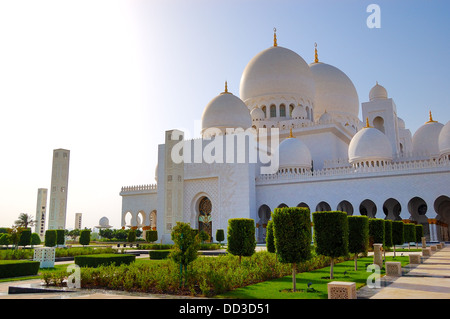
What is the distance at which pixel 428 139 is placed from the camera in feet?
79.5

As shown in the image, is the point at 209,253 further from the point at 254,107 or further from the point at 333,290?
the point at 254,107

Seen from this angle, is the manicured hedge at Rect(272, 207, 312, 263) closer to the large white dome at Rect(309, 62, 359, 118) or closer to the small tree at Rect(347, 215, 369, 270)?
the small tree at Rect(347, 215, 369, 270)

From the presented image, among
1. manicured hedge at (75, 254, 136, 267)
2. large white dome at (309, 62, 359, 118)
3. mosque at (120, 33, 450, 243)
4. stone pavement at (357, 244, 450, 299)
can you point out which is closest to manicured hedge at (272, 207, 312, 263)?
stone pavement at (357, 244, 450, 299)

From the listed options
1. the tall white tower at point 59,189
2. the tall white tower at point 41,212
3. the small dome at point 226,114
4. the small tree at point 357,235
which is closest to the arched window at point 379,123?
the small dome at point 226,114

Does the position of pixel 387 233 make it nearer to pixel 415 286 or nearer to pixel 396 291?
pixel 415 286

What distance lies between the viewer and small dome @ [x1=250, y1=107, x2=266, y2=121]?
2611 centimetres

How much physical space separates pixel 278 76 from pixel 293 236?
20.9m

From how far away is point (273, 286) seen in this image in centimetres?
696

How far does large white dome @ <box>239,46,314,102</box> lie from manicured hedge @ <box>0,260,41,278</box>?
2060cm

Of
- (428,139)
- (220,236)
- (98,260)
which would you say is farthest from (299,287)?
(428,139)

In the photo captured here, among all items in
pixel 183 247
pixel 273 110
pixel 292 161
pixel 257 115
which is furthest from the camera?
pixel 273 110

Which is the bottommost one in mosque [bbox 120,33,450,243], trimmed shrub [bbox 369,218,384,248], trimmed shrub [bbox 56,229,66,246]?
trimmed shrub [bbox 56,229,66,246]
